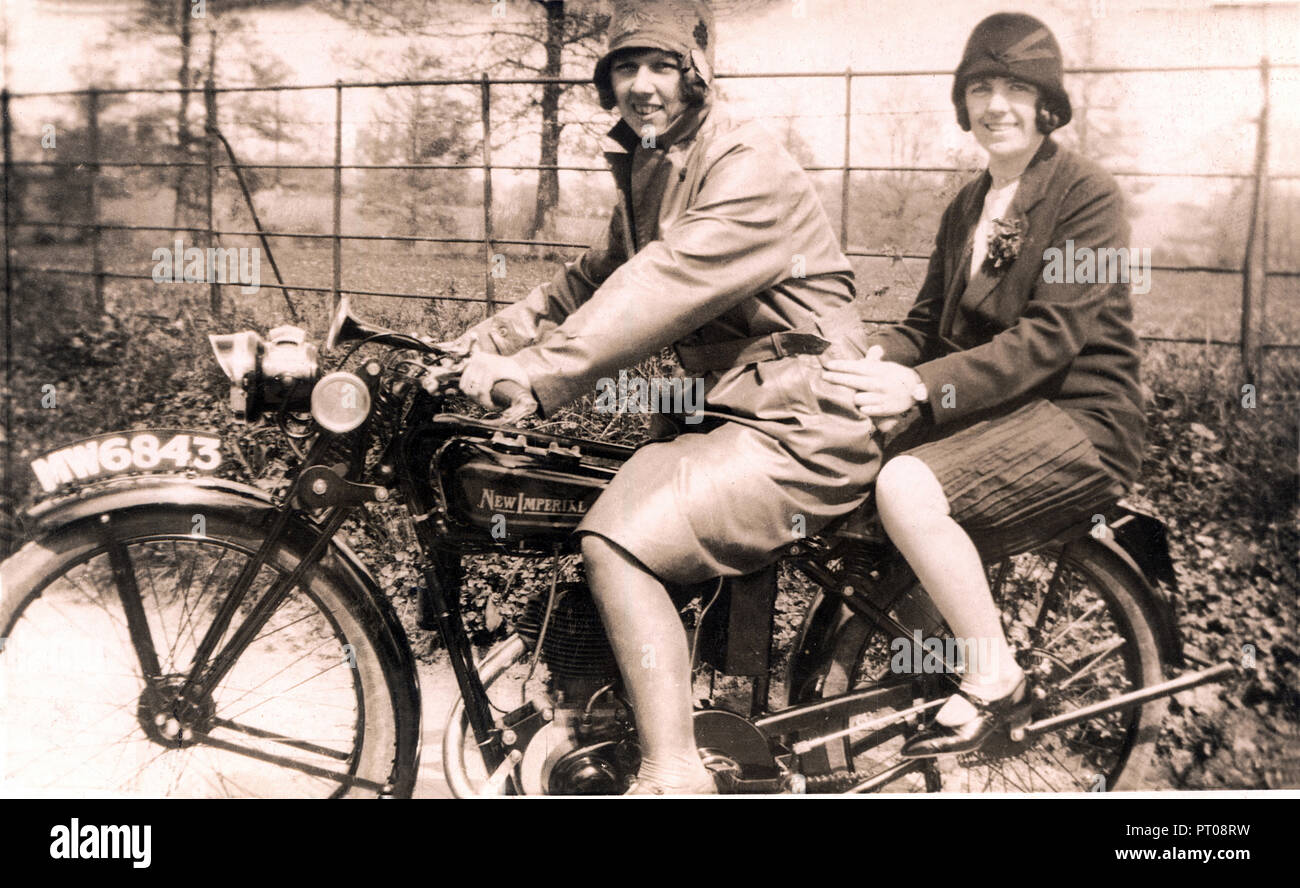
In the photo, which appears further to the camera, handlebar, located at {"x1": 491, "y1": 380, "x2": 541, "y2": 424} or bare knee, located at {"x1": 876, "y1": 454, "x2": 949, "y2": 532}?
bare knee, located at {"x1": 876, "y1": 454, "x2": 949, "y2": 532}

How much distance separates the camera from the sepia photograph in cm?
249

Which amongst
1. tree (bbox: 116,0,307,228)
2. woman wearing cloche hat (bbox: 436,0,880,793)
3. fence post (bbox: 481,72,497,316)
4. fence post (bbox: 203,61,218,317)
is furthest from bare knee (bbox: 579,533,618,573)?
tree (bbox: 116,0,307,228)

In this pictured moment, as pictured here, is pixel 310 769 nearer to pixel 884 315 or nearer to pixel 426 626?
pixel 426 626

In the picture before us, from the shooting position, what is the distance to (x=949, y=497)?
256cm

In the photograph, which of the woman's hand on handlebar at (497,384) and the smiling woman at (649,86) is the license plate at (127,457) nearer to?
the woman's hand on handlebar at (497,384)

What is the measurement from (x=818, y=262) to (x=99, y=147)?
7.36 ft

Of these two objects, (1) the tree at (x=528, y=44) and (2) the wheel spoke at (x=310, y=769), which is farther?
(1) the tree at (x=528, y=44)

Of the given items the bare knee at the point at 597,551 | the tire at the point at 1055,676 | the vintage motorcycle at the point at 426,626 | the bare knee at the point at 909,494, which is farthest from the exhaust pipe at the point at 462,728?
the bare knee at the point at 909,494

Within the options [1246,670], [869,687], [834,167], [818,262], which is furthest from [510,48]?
[1246,670]

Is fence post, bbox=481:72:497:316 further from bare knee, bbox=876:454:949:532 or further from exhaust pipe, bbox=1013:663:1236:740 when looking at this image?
exhaust pipe, bbox=1013:663:1236:740

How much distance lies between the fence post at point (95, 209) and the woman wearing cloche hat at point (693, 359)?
4.66ft

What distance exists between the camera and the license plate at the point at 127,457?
2.50 metres

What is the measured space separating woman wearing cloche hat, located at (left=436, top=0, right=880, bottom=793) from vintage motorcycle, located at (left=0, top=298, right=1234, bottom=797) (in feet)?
0.46
